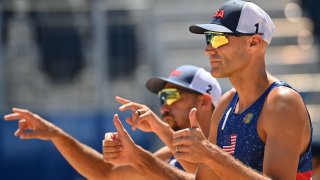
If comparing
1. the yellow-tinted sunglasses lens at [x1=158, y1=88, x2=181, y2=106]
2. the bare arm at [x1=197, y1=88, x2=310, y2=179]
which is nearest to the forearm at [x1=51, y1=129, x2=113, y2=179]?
the yellow-tinted sunglasses lens at [x1=158, y1=88, x2=181, y2=106]

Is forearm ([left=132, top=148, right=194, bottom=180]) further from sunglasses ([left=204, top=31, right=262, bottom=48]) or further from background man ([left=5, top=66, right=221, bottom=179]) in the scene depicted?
background man ([left=5, top=66, right=221, bottom=179])

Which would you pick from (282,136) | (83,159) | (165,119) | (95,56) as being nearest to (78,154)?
(83,159)

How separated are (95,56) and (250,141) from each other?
6.60 meters

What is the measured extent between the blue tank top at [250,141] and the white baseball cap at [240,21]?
12.1 inches

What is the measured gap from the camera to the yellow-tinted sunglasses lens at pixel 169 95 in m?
6.17

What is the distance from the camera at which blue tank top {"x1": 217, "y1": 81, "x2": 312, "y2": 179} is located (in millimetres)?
4340

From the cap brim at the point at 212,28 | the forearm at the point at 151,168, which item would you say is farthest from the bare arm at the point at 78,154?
the cap brim at the point at 212,28

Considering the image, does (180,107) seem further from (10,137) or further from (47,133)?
(10,137)

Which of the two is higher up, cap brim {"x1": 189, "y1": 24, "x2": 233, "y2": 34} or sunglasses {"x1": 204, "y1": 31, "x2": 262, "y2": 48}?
cap brim {"x1": 189, "y1": 24, "x2": 233, "y2": 34}

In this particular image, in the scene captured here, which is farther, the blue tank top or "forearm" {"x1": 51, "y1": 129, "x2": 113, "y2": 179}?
"forearm" {"x1": 51, "y1": 129, "x2": 113, "y2": 179}

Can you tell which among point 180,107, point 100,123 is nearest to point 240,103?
point 180,107

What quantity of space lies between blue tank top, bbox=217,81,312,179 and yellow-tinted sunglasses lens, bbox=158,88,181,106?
166cm

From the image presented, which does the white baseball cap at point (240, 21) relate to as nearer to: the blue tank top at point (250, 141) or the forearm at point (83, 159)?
the blue tank top at point (250, 141)

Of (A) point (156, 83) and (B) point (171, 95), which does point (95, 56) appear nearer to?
(A) point (156, 83)
